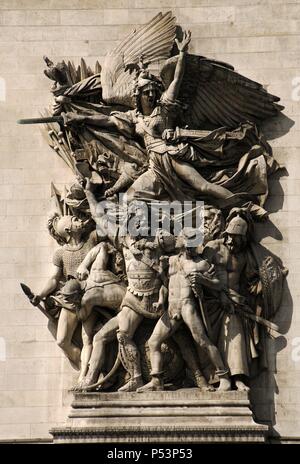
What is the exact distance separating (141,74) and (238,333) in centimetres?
337

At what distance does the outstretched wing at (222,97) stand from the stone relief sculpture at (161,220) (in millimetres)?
12

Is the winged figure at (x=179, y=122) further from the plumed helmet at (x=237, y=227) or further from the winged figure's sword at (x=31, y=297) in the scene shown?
the winged figure's sword at (x=31, y=297)

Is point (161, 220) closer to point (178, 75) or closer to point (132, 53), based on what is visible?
point (178, 75)

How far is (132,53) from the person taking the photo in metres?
20.0

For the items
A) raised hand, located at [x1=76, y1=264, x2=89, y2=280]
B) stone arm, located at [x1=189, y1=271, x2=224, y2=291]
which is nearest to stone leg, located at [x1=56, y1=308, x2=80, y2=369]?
raised hand, located at [x1=76, y1=264, x2=89, y2=280]

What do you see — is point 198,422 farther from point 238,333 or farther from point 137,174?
point 137,174

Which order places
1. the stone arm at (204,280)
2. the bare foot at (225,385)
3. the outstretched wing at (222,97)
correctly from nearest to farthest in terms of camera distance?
the bare foot at (225,385) → the stone arm at (204,280) → the outstretched wing at (222,97)

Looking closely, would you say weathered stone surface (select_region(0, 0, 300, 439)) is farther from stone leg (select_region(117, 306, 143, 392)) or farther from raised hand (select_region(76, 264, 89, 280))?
stone leg (select_region(117, 306, 143, 392))

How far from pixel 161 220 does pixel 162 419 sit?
2393 millimetres

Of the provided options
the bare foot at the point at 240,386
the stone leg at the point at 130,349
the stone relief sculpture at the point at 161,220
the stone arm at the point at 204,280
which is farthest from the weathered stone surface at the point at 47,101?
the stone arm at the point at 204,280

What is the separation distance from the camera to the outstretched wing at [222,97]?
1981 centimetres

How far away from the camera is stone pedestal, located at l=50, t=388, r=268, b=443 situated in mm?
18641

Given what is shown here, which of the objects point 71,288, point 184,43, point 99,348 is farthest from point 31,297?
point 184,43

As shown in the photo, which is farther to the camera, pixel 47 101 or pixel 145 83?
pixel 47 101
